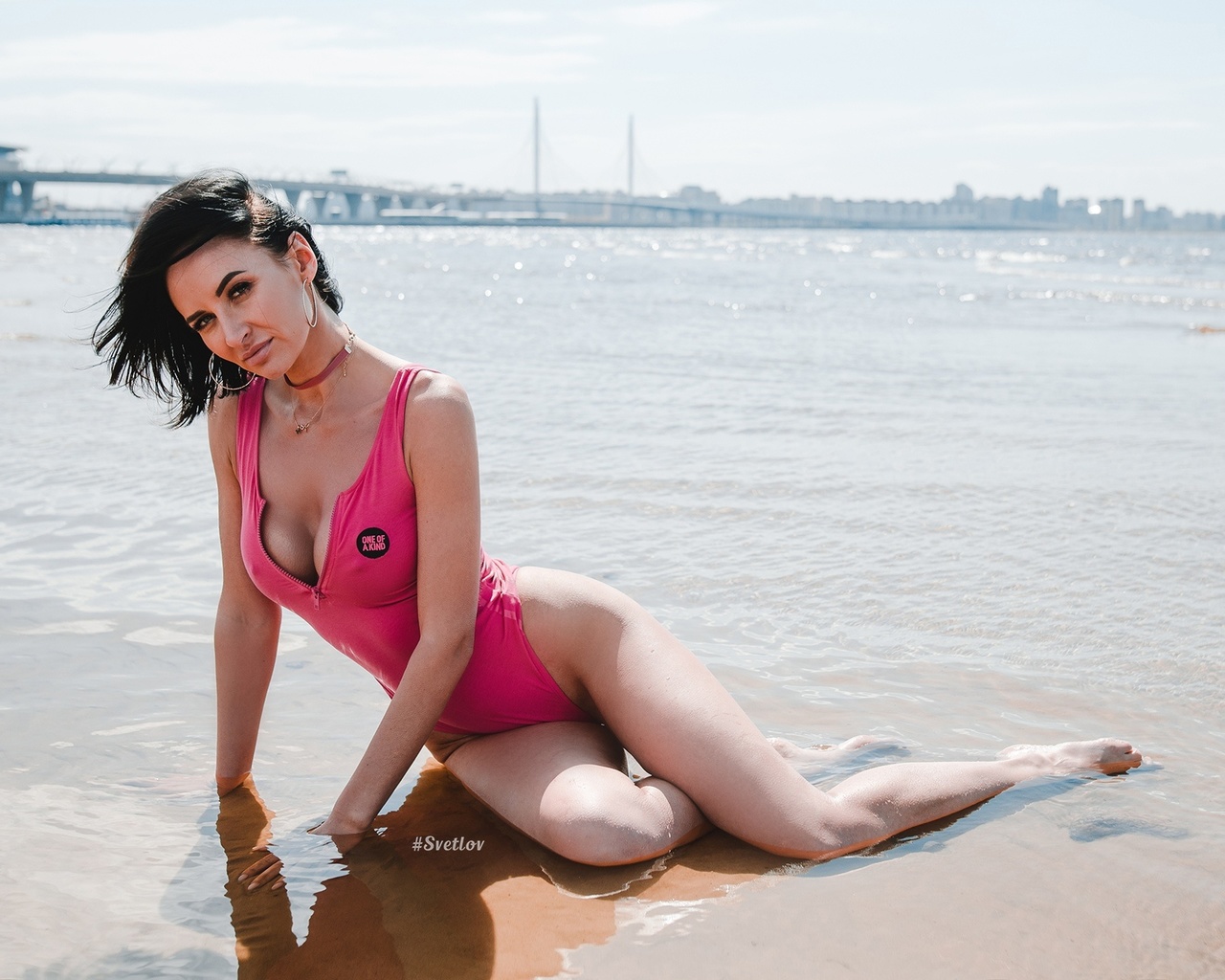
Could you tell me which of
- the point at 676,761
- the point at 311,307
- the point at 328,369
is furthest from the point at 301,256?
the point at 676,761

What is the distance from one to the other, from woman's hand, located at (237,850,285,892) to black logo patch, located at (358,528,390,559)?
0.70 metres

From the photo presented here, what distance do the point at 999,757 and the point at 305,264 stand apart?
2.10 m

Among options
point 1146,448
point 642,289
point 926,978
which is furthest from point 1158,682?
point 642,289

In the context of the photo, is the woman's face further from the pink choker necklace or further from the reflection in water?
the reflection in water

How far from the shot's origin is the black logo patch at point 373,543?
254 centimetres

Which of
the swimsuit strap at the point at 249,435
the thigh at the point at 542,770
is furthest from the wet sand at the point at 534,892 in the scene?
the swimsuit strap at the point at 249,435

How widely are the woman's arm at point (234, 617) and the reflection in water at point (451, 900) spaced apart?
0.28m

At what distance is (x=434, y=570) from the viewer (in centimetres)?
250

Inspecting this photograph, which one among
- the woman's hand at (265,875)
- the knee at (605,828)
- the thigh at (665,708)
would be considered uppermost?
the thigh at (665,708)

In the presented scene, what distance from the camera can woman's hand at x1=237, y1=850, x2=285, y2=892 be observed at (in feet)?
8.33

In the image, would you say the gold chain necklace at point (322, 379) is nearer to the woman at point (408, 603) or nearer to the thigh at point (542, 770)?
the woman at point (408, 603)

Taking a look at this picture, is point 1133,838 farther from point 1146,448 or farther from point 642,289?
point 642,289

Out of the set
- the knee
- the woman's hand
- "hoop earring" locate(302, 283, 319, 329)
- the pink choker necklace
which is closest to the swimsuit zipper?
the pink choker necklace

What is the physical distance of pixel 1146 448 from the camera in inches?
280
